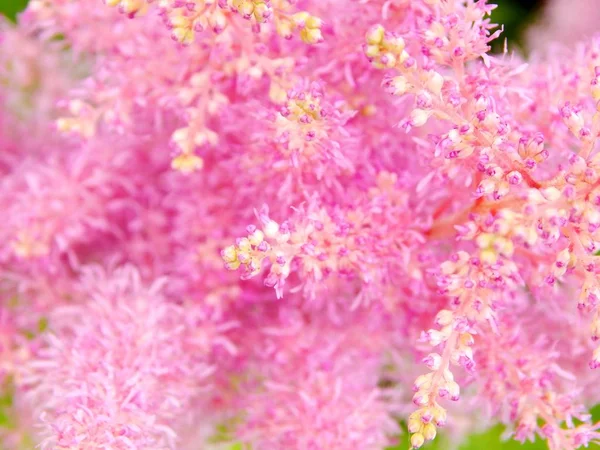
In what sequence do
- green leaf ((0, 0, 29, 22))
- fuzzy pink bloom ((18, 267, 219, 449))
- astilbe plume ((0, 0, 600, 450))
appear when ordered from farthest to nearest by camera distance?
1. green leaf ((0, 0, 29, 22))
2. fuzzy pink bloom ((18, 267, 219, 449))
3. astilbe plume ((0, 0, 600, 450))

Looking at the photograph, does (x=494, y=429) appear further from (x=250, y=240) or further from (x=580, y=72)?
(x=250, y=240)

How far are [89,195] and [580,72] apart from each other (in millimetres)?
824

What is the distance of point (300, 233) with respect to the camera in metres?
1.03

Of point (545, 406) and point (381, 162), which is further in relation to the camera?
point (381, 162)

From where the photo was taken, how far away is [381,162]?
4.03 ft

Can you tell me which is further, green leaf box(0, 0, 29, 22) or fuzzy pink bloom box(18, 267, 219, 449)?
green leaf box(0, 0, 29, 22)

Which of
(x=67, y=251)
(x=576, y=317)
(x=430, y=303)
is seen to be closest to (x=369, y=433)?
(x=430, y=303)

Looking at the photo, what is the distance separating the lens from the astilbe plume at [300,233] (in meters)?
0.99

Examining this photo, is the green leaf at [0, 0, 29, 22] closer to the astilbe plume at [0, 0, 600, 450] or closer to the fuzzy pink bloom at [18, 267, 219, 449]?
the astilbe plume at [0, 0, 600, 450]

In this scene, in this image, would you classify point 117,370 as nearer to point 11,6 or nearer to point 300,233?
point 300,233

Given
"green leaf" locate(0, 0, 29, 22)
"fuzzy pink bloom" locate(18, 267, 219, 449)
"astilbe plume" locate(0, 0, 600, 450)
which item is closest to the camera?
"astilbe plume" locate(0, 0, 600, 450)

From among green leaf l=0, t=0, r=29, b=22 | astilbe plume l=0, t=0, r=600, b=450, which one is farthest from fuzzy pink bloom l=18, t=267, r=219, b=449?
green leaf l=0, t=0, r=29, b=22

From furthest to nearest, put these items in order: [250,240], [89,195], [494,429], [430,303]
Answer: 1. [494,429]
2. [89,195]
3. [430,303]
4. [250,240]

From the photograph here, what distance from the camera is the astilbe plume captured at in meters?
0.99
